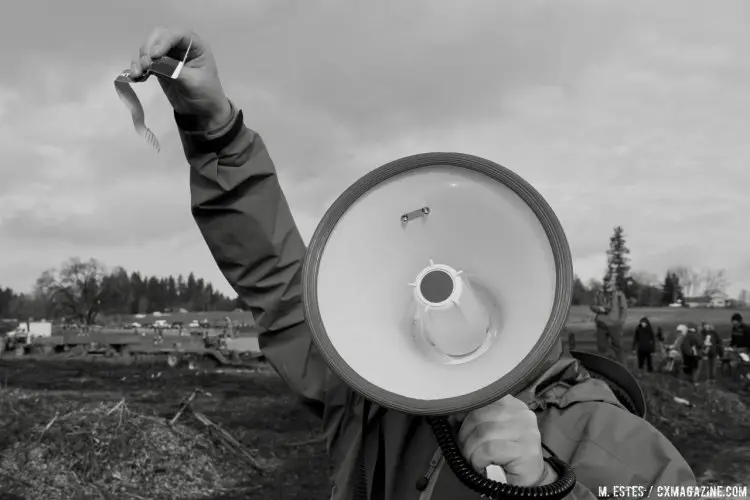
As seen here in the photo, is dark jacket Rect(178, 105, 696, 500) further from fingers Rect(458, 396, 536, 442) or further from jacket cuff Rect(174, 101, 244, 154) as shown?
fingers Rect(458, 396, 536, 442)

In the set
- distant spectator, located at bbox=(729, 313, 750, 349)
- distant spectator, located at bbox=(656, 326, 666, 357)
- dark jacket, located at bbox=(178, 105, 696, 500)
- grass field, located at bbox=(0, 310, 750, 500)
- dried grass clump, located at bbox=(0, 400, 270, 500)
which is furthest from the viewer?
distant spectator, located at bbox=(656, 326, 666, 357)

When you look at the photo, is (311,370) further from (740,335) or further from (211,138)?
(740,335)

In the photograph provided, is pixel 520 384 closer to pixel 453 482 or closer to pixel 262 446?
pixel 453 482

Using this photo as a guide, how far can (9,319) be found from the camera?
1456 cm

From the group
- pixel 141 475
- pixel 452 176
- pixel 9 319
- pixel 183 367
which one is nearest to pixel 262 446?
pixel 141 475

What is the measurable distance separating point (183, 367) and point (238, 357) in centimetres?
109

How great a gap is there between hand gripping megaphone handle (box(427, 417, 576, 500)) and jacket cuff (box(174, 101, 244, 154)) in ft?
2.94

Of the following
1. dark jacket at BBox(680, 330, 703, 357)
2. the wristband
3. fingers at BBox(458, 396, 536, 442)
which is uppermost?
the wristband

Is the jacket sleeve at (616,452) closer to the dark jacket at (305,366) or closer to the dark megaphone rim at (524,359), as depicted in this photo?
the dark jacket at (305,366)

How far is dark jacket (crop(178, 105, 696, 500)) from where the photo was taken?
1628 millimetres

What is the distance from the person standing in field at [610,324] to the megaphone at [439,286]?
11.4 metres

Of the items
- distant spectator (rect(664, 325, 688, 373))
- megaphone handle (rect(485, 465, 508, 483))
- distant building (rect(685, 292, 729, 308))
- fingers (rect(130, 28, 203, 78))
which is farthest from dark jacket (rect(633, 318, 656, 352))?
fingers (rect(130, 28, 203, 78))

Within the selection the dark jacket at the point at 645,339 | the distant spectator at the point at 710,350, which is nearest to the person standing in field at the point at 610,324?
the dark jacket at the point at 645,339

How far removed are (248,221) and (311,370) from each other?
44 centimetres
